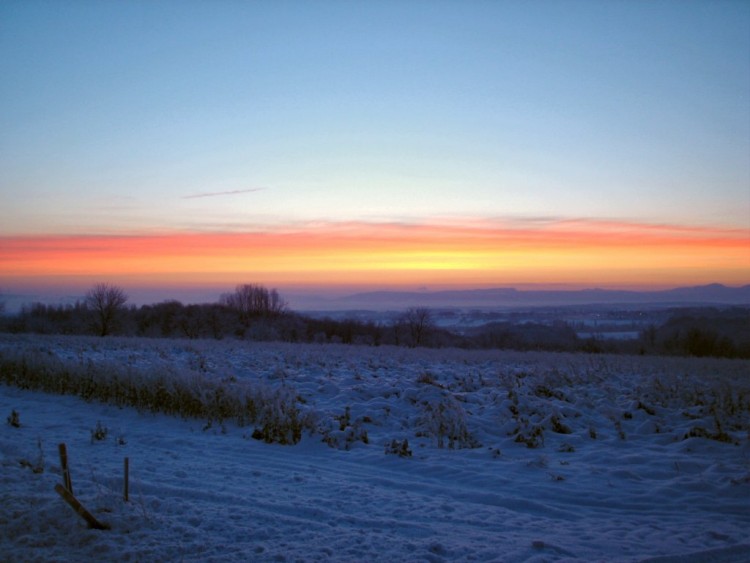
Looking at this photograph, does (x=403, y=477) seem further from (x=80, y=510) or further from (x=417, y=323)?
(x=417, y=323)

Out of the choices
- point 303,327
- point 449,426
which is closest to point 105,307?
point 303,327

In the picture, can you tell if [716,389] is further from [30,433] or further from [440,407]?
[30,433]

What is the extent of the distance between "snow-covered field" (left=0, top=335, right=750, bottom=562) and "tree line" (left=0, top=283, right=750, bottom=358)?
3870 cm

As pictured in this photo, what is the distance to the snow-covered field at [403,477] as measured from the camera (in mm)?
5105

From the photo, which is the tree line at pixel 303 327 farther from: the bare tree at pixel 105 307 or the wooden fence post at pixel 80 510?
the wooden fence post at pixel 80 510

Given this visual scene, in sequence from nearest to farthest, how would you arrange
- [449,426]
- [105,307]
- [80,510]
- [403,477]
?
[80,510] < [403,477] < [449,426] < [105,307]

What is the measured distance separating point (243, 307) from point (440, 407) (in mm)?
80181

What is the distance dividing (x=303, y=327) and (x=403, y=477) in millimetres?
67838

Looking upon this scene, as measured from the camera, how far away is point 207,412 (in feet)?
37.2

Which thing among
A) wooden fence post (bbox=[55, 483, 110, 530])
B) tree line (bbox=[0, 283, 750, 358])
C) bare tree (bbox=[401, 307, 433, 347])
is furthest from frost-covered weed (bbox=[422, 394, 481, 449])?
bare tree (bbox=[401, 307, 433, 347])

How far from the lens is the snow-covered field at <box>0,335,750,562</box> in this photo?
16.8ft

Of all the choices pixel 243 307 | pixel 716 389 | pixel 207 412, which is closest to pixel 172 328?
pixel 243 307

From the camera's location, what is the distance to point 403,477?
25.1ft

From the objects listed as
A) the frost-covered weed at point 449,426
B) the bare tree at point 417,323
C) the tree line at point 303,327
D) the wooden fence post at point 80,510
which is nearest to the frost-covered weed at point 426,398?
the frost-covered weed at point 449,426
